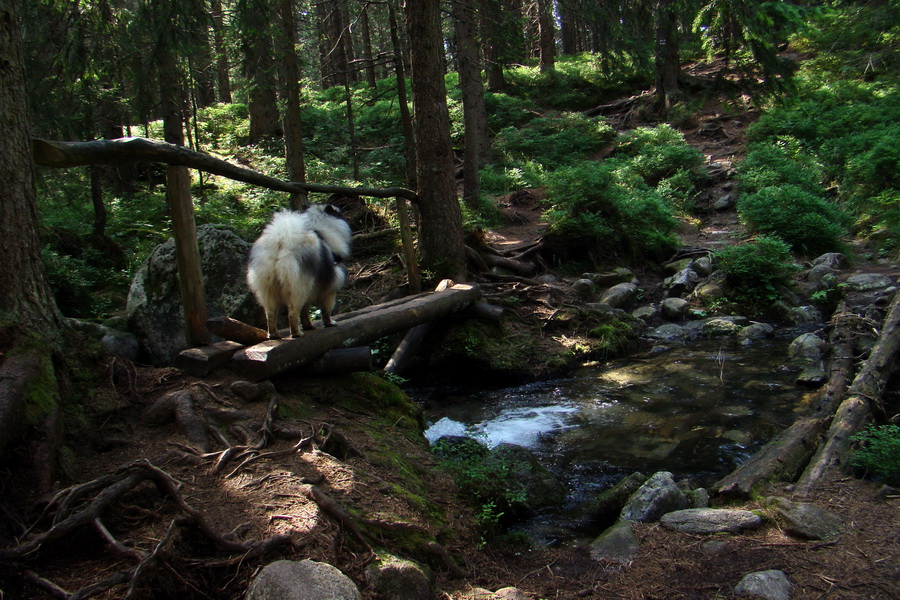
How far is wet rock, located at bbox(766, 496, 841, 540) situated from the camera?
346 centimetres

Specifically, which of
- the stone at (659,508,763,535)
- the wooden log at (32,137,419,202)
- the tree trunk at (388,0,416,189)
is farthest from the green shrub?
the wooden log at (32,137,419,202)

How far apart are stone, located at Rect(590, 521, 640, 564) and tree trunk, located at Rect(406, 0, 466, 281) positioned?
536 cm

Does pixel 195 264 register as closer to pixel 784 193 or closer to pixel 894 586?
pixel 894 586

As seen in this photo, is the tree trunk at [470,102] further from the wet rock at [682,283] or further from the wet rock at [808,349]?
the wet rock at [808,349]

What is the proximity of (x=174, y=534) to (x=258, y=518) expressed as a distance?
417 millimetres

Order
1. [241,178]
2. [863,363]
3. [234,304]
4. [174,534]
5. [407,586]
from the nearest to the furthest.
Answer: [174,534]
[407,586]
[241,178]
[863,363]
[234,304]

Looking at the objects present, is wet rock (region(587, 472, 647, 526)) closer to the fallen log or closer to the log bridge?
the fallen log

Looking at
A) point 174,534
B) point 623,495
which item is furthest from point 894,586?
point 174,534

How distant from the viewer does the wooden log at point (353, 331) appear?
4359 mm

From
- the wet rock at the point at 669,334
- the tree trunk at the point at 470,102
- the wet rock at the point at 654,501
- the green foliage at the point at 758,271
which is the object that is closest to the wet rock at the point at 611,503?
the wet rock at the point at 654,501

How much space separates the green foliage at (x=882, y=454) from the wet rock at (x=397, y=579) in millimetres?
3329

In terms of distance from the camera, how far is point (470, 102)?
48.6 ft

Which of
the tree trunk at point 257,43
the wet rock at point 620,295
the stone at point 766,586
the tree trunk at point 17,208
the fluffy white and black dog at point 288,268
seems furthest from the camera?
the wet rock at point 620,295

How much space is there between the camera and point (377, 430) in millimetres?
4652
